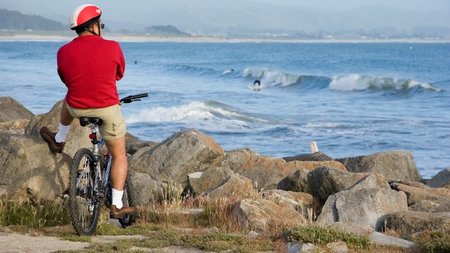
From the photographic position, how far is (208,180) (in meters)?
11.8

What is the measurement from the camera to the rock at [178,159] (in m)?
12.4

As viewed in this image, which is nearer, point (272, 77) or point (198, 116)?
point (198, 116)

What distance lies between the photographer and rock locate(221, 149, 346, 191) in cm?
1339

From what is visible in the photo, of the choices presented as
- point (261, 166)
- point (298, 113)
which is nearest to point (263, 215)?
point (261, 166)

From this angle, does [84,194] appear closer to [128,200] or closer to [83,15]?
[128,200]

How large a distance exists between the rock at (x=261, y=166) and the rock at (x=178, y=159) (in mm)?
575

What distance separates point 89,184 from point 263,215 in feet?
5.81

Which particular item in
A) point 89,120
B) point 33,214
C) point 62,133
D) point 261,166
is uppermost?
point 89,120

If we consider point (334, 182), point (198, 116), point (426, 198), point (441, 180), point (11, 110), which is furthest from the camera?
point (198, 116)

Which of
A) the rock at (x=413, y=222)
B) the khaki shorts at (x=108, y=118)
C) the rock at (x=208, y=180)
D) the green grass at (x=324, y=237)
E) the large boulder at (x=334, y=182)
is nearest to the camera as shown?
the green grass at (x=324, y=237)

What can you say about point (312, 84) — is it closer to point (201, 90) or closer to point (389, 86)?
point (389, 86)

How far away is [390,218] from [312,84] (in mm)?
52161

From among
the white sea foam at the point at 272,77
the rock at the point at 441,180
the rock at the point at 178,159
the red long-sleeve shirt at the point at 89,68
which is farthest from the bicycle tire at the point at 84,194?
the white sea foam at the point at 272,77

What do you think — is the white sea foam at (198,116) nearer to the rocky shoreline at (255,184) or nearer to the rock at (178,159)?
Result: the rocky shoreline at (255,184)
